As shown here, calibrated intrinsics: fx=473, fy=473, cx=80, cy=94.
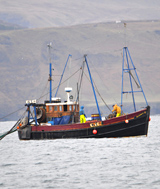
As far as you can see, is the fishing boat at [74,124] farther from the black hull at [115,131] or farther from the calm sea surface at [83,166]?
the calm sea surface at [83,166]

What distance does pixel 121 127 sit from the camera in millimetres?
48219

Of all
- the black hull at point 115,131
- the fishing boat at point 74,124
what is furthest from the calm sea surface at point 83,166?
the fishing boat at point 74,124

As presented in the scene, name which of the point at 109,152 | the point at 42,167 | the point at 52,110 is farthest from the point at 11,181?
the point at 52,110

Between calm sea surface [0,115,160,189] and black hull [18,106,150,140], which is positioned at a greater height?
black hull [18,106,150,140]

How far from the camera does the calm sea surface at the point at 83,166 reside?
2723cm

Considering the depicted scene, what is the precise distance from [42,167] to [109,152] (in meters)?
9.36

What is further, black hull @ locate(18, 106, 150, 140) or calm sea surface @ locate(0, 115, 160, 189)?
black hull @ locate(18, 106, 150, 140)

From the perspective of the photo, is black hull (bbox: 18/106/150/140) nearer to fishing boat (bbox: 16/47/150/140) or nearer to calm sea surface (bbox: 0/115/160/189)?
fishing boat (bbox: 16/47/150/140)

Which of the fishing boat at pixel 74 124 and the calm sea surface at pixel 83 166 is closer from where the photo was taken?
the calm sea surface at pixel 83 166

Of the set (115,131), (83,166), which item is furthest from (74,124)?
(83,166)

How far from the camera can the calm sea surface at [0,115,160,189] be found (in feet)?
89.4

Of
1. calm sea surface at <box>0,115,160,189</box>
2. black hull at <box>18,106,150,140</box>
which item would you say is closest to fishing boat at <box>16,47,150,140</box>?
black hull at <box>18,106,150,140</box>

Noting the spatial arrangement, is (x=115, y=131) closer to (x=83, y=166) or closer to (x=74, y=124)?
(x=74, y=124)

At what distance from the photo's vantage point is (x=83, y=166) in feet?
109
